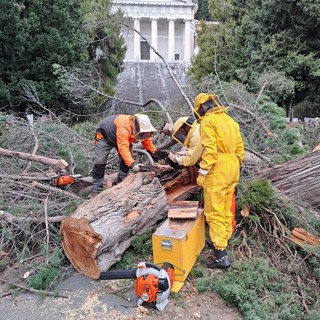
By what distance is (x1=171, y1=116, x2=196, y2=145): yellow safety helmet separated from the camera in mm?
3906

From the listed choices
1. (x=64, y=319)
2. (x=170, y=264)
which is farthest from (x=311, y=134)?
(x=64, y=319)

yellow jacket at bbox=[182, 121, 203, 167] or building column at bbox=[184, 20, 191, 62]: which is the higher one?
yellow jacket at bbox=[182, 121, 203, 167]

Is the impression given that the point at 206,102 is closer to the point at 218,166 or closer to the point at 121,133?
the point at 218,166

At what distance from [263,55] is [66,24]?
6.28 meters

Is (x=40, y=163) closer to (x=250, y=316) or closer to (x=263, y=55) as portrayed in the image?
(x=250, y=316)

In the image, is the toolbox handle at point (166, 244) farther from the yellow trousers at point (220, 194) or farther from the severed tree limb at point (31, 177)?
the severed tree limb at point (31, 177)

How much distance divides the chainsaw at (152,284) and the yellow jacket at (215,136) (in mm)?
961

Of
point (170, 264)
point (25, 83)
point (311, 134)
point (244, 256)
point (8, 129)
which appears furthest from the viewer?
point (25, 83)

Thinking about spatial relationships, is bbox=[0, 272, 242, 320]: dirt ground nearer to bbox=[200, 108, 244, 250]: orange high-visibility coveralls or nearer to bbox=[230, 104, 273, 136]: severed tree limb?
bbox=[200, 108, 244, 250]: orange high-visibility coveralls

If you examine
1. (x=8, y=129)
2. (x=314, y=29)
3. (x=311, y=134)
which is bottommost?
(x=311, y=134)

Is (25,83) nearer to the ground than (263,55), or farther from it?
nearer to the ground

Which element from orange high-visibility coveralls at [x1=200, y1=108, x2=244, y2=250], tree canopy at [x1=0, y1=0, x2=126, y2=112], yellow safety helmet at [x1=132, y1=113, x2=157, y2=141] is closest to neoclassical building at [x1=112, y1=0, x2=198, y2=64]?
tree canopy at [x1=0, y1=0, x2=126, y2=112]

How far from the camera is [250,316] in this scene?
2.69 metres

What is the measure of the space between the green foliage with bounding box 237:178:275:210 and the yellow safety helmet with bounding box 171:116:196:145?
0.89m
